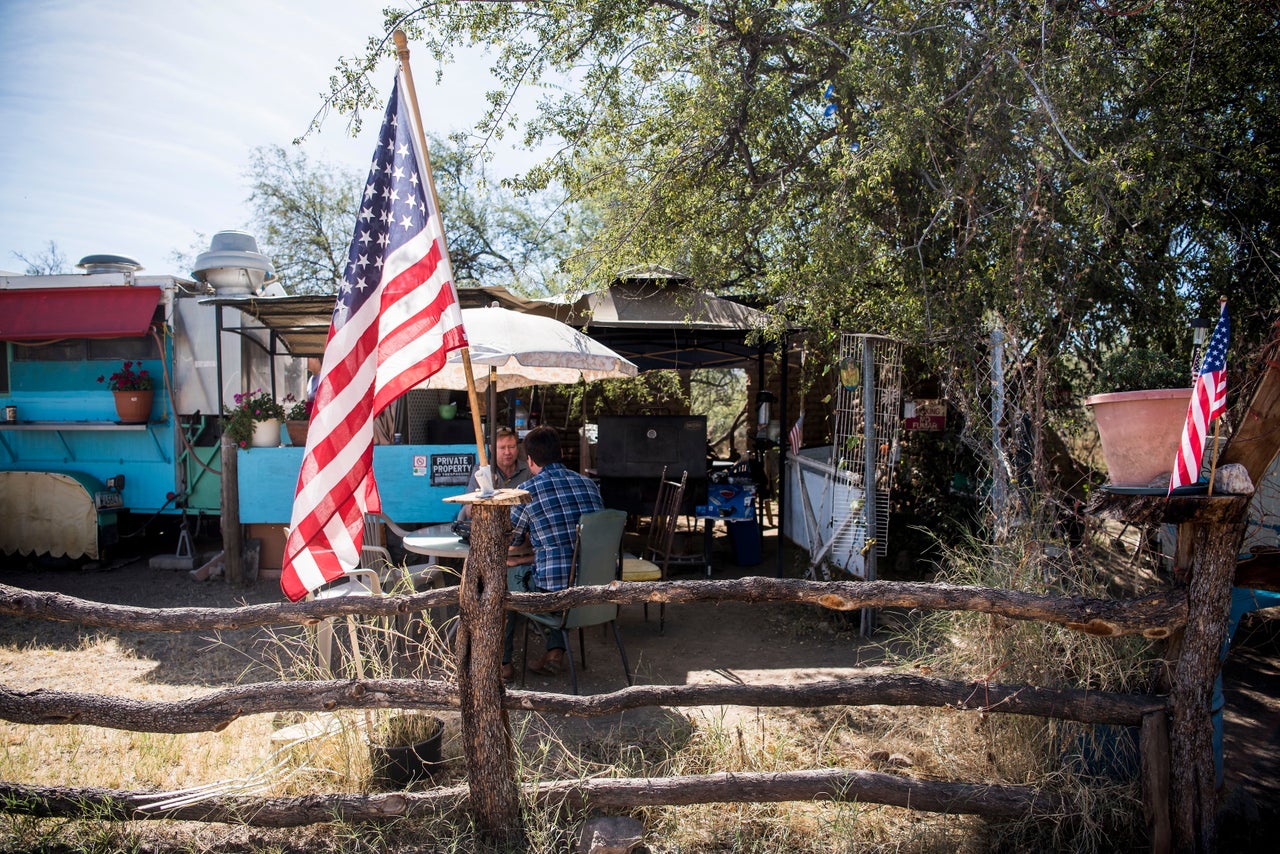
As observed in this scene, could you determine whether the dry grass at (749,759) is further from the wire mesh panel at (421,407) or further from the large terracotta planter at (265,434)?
the wire mesh panel at (421,407)

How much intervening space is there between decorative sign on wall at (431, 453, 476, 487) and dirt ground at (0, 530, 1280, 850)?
190cm

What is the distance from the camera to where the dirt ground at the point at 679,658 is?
465 cm

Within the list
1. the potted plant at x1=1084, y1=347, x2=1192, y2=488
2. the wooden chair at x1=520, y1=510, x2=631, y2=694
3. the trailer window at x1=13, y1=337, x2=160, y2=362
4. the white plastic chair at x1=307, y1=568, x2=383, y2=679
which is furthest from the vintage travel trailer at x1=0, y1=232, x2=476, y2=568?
the potted plant at x1=1084, y1=347, x2=1192, y2=488

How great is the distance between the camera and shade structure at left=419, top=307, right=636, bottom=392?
547cm

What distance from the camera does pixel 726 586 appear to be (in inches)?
124

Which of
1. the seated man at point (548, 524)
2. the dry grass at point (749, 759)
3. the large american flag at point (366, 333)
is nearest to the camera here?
the large american flag at point (366, 333)

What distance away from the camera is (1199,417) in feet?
8.60

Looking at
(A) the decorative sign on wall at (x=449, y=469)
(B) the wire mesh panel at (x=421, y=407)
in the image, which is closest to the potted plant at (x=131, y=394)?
(B) the wire mesh panel at (x=421, y=407)

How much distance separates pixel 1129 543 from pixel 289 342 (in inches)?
346

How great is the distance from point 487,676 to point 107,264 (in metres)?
8.31

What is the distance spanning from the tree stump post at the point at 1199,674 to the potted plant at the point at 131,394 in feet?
30.1

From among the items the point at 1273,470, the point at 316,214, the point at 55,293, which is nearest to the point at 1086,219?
the point at 1273,470

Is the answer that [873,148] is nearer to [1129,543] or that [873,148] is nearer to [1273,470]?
[1273,470]

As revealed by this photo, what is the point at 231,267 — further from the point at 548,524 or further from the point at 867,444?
the point at 867,444
